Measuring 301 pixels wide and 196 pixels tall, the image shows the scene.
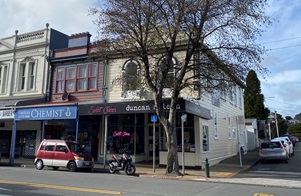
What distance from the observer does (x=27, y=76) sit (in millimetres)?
24188

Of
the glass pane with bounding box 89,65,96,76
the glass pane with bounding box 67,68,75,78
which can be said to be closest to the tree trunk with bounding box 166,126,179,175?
the glass pane with bounding box 89,65,96,76

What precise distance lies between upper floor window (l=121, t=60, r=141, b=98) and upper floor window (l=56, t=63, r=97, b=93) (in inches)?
110

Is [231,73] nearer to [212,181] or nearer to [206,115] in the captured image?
[206,115]

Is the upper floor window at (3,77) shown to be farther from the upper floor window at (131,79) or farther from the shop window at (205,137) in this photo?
the shop window at (205,137)

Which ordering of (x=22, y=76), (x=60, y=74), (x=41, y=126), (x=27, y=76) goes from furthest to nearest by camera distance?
(x=22, y=76) → (x=27, y=76) → (x=41, y=126) → (x=60, y=74)

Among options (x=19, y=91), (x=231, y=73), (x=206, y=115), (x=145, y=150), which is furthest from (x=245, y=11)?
(x=19, y=91)

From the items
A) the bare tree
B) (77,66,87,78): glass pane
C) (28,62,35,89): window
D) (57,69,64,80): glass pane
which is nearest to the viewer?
the bare tree

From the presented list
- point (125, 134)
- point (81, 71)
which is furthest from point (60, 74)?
point (125, 134)

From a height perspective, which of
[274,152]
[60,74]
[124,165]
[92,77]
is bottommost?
[124,165]

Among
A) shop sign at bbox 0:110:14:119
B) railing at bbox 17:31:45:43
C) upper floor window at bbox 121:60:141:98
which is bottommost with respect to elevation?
shop sign at bbox 0:110:14:119

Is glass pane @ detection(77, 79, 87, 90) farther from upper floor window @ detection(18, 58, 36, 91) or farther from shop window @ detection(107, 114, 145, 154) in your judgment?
upper floor window @ detection(18, 58, 36, 91)

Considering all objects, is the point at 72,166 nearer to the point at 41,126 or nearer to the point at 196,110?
the point at 196,110

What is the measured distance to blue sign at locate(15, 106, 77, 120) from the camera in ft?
62.0

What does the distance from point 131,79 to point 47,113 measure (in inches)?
259
